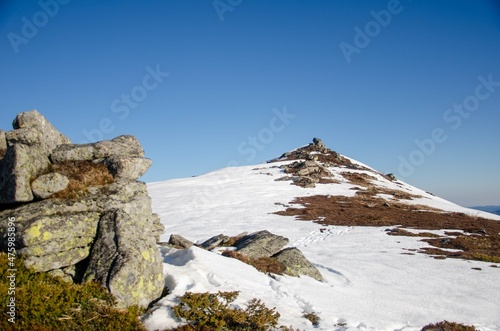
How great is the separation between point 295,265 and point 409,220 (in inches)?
1067

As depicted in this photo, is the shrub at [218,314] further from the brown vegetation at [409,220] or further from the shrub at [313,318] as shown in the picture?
the brown vegetation at [409,220]

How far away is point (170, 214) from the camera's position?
141 feet

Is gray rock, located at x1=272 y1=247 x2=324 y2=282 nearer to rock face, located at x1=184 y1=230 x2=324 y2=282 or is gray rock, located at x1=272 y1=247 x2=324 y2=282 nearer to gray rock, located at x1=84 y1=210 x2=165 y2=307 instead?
rock face, located at x1=184 y1=230 x2=324 y2=282

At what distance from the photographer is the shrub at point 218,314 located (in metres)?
9.81

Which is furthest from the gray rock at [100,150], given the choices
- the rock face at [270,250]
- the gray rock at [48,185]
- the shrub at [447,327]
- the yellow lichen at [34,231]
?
the shrub at [447,327]

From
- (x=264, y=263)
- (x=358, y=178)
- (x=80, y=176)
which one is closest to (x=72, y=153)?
(x=80, y=176)

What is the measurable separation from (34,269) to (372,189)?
194 feet

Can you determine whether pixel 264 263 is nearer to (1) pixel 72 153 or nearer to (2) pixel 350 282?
(2) pixel 350 282

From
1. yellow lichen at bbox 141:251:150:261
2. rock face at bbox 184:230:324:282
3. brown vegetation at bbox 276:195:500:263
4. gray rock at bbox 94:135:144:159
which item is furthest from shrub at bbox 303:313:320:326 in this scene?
brown vegetation at bbox 276:195:500:263

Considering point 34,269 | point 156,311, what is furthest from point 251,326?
point 34,269

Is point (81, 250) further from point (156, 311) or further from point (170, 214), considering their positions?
point (170, 214)

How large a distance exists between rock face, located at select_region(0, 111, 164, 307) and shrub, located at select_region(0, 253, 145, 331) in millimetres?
348

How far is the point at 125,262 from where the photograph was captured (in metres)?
10.2

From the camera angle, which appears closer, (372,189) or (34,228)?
(34,228)
